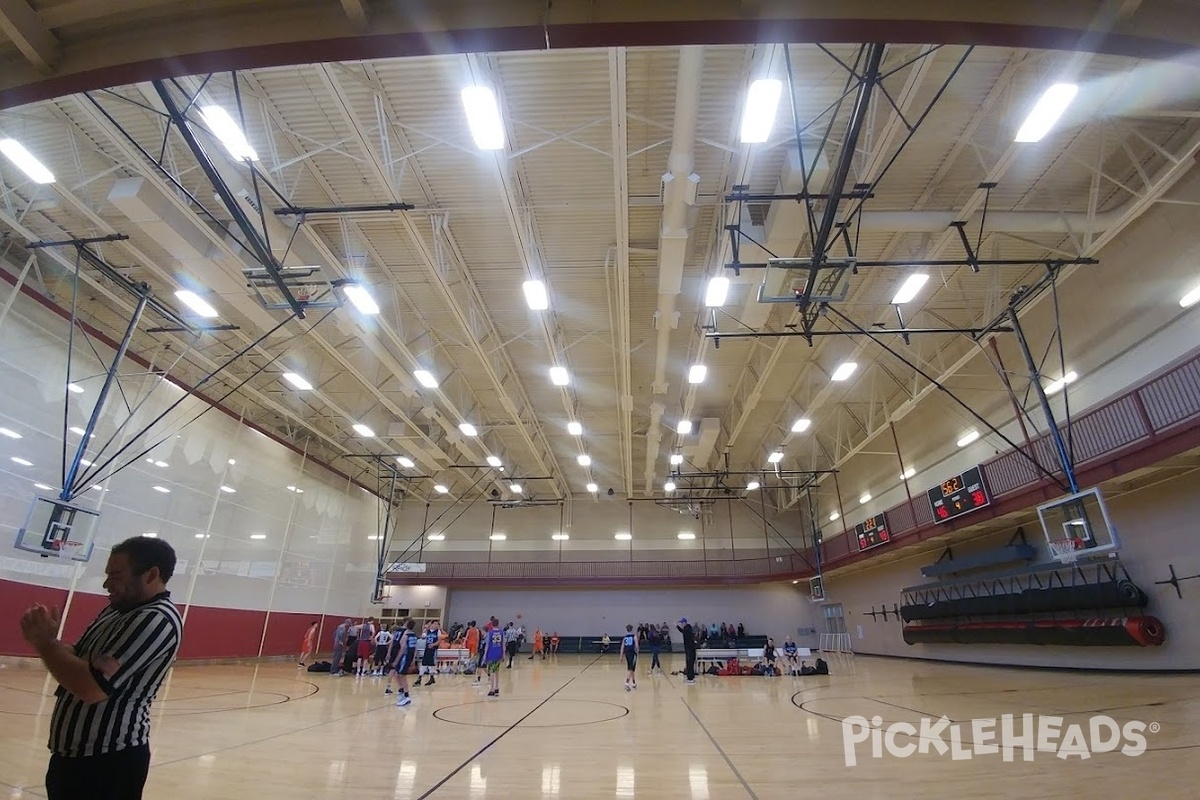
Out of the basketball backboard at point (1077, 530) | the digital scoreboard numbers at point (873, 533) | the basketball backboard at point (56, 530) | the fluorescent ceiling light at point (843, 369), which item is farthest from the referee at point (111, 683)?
the digital scoreboard numbers at point (873, 533)

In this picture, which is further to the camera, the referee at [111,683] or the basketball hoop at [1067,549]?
the basketball hoop at [1067,549]

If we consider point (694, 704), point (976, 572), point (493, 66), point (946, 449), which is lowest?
point (694, 704)

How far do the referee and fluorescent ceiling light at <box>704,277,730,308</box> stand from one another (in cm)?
811

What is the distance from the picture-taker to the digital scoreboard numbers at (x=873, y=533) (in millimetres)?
18486

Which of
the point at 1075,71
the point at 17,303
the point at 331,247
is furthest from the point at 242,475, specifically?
the point at 1075,71

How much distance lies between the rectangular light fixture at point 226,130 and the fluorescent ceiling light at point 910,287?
394 inches

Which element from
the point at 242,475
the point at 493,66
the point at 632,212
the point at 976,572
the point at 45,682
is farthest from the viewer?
the point at 242,475

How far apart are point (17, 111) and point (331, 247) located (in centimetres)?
464

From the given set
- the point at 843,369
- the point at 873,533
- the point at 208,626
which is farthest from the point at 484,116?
the point at 873,533

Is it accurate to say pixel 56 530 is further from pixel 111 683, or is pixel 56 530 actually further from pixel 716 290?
pixel 716 290

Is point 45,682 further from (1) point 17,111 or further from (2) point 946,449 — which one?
(2) point 946,449

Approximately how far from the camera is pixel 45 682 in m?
9.41

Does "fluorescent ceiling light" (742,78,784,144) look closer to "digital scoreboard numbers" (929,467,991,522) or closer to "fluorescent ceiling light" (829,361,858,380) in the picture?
"fluorescent ceiling light" (829,361,858,380)

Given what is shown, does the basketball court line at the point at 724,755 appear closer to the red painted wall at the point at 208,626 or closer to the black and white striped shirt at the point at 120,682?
the black and white striped shirt at the point at 120,682
